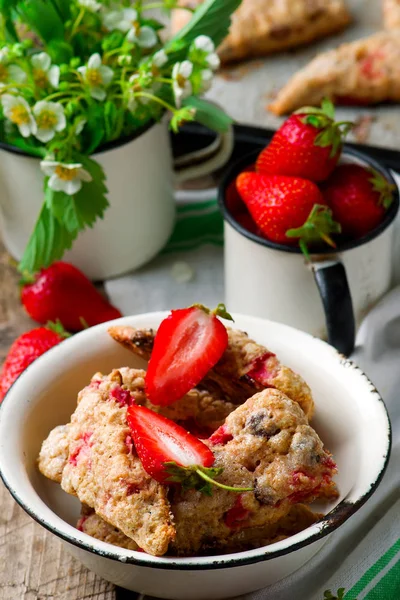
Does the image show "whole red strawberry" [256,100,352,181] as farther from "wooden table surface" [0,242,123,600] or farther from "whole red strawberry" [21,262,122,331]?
"wooden table surface" [0,242,123,600]

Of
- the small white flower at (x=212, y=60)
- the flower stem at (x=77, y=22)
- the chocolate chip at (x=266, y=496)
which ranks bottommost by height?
the chocolate chip at (x=266, y=496)

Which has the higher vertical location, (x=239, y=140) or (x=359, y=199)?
(x=359, y=199)

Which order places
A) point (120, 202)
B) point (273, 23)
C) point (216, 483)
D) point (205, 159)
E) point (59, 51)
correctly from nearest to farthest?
1. point (216, 483)
2. point (59, 51)
3. point (120, 202)
4. point (205, 159)
5. point (273, 23)

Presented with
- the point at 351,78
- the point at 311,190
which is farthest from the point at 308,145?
the point at 351,78

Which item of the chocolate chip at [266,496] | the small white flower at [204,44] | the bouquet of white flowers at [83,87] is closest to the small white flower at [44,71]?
the bouquet of white flowers at [83,87]

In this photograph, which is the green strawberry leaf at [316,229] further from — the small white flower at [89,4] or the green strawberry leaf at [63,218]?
the small white flower at [89,4]

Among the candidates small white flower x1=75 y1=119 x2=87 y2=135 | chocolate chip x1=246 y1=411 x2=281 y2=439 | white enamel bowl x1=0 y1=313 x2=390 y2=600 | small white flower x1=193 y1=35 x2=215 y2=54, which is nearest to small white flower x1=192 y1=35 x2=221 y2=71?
small white flower x1=193 y1=35 x2=215 y2=54

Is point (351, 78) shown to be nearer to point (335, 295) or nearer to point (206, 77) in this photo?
point (206, 77)
